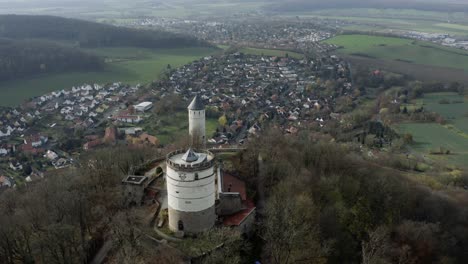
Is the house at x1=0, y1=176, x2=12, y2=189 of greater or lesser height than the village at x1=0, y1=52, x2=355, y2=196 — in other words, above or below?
below

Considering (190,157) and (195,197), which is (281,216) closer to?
(195,197)

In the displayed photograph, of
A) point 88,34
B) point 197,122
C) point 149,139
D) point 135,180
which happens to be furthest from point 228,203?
point 88,34

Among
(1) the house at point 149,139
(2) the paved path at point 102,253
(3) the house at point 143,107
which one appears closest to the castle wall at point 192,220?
(2) the paved path at point 102,253

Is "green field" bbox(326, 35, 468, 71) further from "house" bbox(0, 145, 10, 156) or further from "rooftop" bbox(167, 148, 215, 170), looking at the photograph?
"rooftop" bbox(167, 148, 215, 170)

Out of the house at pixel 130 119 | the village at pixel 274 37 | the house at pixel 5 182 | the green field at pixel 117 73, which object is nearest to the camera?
the house at pixel 5 182

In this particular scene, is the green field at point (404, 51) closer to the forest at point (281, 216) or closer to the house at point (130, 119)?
the house at point (130, 119)

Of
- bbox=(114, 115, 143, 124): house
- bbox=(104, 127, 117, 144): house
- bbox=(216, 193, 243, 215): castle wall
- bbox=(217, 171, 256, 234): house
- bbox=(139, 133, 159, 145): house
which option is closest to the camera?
bbox=(217, 171, 256, 234): house

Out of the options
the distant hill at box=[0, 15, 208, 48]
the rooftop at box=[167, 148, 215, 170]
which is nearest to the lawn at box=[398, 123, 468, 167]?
the rooftop at box=[167, 148, 215, 170]

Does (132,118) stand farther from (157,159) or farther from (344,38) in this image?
(344,38)
